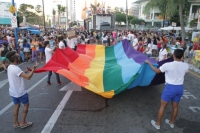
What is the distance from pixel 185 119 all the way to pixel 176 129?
0.63m

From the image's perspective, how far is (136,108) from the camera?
4910 mm

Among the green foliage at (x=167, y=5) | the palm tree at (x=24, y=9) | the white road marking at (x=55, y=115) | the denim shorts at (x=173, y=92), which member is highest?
the palm tree at (x=24, y=9)

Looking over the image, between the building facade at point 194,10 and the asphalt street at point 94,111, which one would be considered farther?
the building facade at point 194,10

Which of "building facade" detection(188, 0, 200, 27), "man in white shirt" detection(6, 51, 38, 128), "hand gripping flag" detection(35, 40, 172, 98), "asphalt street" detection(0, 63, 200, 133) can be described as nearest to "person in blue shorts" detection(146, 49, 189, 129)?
"asphalt street" detection(0, 63, 200, 133)

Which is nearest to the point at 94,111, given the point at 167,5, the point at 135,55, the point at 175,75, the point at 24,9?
the point at 175,75

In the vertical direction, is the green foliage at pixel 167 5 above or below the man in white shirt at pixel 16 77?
above

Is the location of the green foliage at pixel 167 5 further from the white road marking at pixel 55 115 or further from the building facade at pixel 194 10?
the building facade at pixel 194 10

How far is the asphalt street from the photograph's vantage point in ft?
12.7

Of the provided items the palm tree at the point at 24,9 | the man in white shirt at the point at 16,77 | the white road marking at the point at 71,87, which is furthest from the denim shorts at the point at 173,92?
the palm tree at the point at 24,9

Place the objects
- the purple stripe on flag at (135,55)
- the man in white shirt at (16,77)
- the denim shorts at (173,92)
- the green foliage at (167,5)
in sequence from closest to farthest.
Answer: the man in white shirt at (16,77) < the denim shorts at (173,92) < the purple stripe on flag at (135,55) < the green foliage at (167,5)

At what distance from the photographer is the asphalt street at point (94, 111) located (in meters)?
3.87

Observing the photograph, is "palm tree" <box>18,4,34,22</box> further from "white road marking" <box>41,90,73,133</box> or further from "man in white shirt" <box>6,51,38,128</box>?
"man in white shirt" <box>6,51,38,128</box>

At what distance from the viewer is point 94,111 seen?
4633 millimetres

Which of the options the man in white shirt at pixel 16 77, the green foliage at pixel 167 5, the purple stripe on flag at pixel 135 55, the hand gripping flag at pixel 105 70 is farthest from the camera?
the green foliage at pixel 167 5
